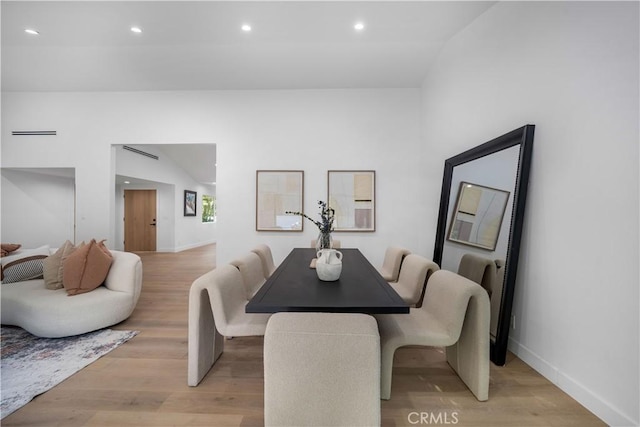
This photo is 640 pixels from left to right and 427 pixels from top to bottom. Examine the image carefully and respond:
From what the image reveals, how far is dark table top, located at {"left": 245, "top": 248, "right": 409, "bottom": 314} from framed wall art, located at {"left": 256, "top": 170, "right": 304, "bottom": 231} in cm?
199

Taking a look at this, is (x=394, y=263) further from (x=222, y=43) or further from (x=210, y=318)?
(x=222, y=43)

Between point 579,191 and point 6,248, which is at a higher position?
point 579,191

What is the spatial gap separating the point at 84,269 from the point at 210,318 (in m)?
1.68

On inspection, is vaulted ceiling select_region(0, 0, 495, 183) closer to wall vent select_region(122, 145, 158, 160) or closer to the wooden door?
wall vent select_region(122, 145, 158, 160)

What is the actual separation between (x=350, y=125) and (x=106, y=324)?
395cm

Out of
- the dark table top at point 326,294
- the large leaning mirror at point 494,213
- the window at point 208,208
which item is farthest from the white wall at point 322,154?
the window at point 208,208

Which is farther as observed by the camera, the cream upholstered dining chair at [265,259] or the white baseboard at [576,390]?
the cream upholstered dining chair at [265,259]

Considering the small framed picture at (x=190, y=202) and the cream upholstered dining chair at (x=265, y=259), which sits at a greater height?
the small framed picture at (x=190, y=202)

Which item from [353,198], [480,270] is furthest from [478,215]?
[353,198]

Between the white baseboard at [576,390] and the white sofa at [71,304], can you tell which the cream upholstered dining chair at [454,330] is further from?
the white sofa at [71,304]

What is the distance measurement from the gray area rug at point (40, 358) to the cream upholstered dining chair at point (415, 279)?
103 inches

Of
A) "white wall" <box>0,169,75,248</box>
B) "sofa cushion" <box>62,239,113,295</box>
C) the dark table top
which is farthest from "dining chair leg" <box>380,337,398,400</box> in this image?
"white wall" <box>0,169,75,248</box>

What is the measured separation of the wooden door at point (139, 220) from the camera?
7531 millimetres

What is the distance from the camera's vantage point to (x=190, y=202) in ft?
27.6
